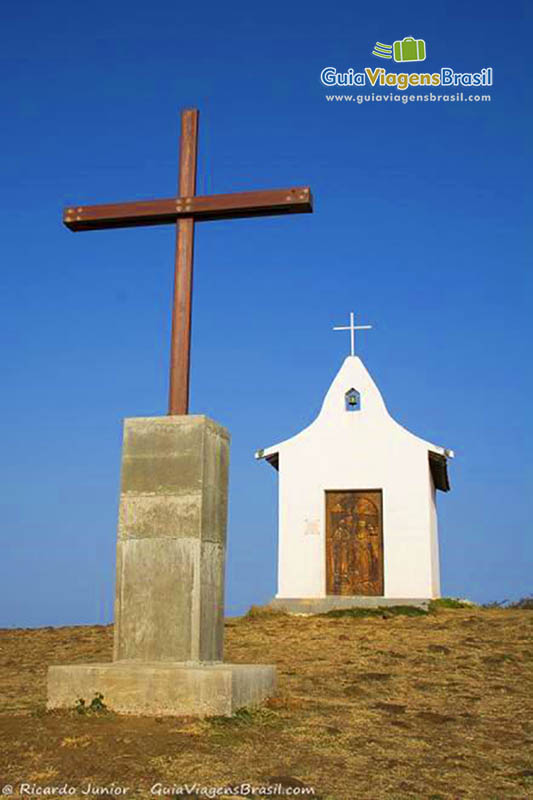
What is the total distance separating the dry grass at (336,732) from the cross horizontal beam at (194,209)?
4.58m

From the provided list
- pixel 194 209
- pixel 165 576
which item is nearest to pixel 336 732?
pixel 165 576

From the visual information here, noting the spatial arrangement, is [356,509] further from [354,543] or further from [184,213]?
[184,213]

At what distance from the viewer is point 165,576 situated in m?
7.38

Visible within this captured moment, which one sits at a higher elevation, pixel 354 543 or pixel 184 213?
pixel 184 213

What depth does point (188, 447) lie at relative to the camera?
24.9 ft

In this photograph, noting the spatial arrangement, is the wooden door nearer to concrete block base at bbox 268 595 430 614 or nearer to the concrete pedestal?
concrete block base at bbox 268 595 430 614

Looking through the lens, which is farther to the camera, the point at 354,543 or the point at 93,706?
the point at 354,543

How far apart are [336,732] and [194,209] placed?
194 inches

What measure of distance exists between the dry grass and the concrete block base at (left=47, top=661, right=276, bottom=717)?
0.16 m

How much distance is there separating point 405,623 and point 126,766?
10242mm

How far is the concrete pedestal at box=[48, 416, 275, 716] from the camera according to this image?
6.87 meters

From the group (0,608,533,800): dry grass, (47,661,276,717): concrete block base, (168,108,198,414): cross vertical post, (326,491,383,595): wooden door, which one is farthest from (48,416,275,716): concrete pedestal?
(326,491,383,595): wooden door

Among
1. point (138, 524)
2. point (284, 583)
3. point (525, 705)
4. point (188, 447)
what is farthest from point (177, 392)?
point (284, 583)

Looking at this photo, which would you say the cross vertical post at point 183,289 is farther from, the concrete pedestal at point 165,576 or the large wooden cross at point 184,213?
the concrete pedestal at point 165,576
